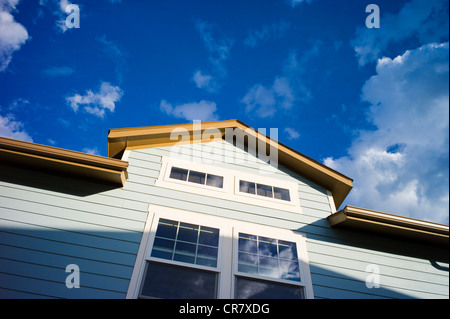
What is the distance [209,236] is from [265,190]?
181cm

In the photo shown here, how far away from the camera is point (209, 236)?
4.71 meters

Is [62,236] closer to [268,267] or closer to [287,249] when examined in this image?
[268,267]

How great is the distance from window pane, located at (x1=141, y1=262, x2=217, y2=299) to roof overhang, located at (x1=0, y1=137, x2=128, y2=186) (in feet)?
6.05

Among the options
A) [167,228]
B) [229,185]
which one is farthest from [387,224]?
[167,228]

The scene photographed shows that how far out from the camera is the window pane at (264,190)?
5.79 m

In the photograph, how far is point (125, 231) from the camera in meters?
4.42

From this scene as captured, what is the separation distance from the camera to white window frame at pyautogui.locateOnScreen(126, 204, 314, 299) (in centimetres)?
409

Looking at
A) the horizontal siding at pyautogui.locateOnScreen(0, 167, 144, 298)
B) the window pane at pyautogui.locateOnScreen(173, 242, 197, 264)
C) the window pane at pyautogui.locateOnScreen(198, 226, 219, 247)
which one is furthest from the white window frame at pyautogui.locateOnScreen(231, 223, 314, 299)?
the horizontal siding at pyautogui.locateOnScreen(0, 167, 144, 298)

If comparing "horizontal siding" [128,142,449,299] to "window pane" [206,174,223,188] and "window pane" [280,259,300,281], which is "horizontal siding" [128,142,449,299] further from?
"window pane" [206,174,223,188]

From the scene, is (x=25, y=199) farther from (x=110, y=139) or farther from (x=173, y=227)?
(x=173, y=227)

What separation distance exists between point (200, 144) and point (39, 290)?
13.2ft

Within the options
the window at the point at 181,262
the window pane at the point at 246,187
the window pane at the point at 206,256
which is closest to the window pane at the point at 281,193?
the window pane at the point at 246,187

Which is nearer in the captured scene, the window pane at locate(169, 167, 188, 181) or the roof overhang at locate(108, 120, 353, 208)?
the window pane at locate(169, 167, 188, 181)

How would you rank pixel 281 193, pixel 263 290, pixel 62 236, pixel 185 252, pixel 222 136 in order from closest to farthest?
pixel 62 236, pixel 263 290, pixel 185 252, pixel 281 193, pixel 222 136
